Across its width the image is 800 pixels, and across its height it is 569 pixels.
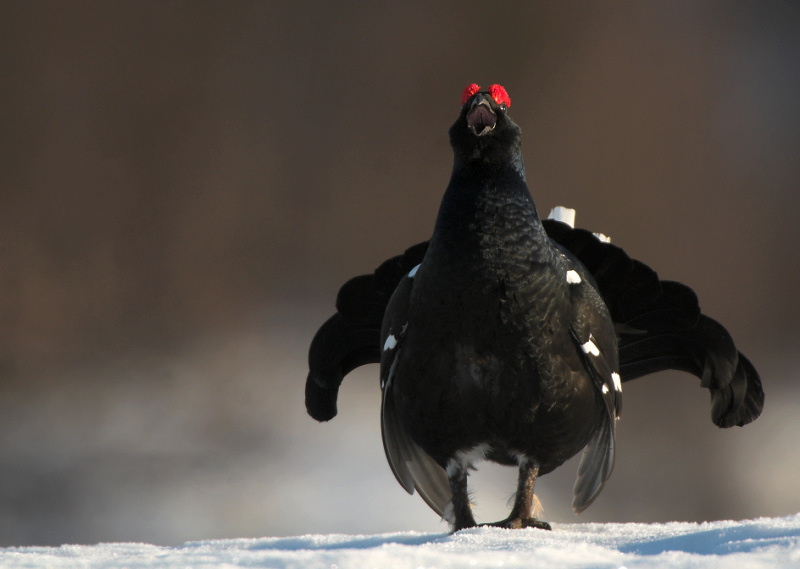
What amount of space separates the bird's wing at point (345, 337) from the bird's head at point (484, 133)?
278 millimetres

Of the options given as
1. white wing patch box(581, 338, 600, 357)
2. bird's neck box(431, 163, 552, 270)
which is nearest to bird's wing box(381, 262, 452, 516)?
bird's neck box(431, 163, 552, 270)

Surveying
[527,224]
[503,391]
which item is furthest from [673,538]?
[527,224]

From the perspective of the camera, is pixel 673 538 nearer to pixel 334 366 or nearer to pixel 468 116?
pixel 468 116

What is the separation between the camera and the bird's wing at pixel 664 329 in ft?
3.58

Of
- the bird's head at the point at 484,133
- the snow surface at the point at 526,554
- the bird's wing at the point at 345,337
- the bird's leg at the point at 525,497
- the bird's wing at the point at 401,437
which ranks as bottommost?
the snow surface at the point at 526,554

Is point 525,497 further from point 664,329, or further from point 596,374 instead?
point 664,329

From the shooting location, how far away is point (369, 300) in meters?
1.17

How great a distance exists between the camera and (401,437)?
108cm

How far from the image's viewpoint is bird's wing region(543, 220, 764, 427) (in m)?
1.09

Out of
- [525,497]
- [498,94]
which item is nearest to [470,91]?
[498,94]

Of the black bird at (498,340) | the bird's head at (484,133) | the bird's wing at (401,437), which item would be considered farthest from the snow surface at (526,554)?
the bird's head at (484,133)

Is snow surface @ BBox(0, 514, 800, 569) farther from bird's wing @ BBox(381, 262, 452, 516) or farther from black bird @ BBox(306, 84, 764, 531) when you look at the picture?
bird's wing @ BBox(381, 262, 452, 516)

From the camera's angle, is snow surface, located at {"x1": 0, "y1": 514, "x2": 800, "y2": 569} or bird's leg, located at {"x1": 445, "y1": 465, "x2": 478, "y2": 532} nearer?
snow surface, located at {"x1": 0, "y1": 514, "x2": 800, "y2": 569}

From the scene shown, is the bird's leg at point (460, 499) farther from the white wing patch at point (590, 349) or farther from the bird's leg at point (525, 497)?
the white wing patch at point (590, 349)
